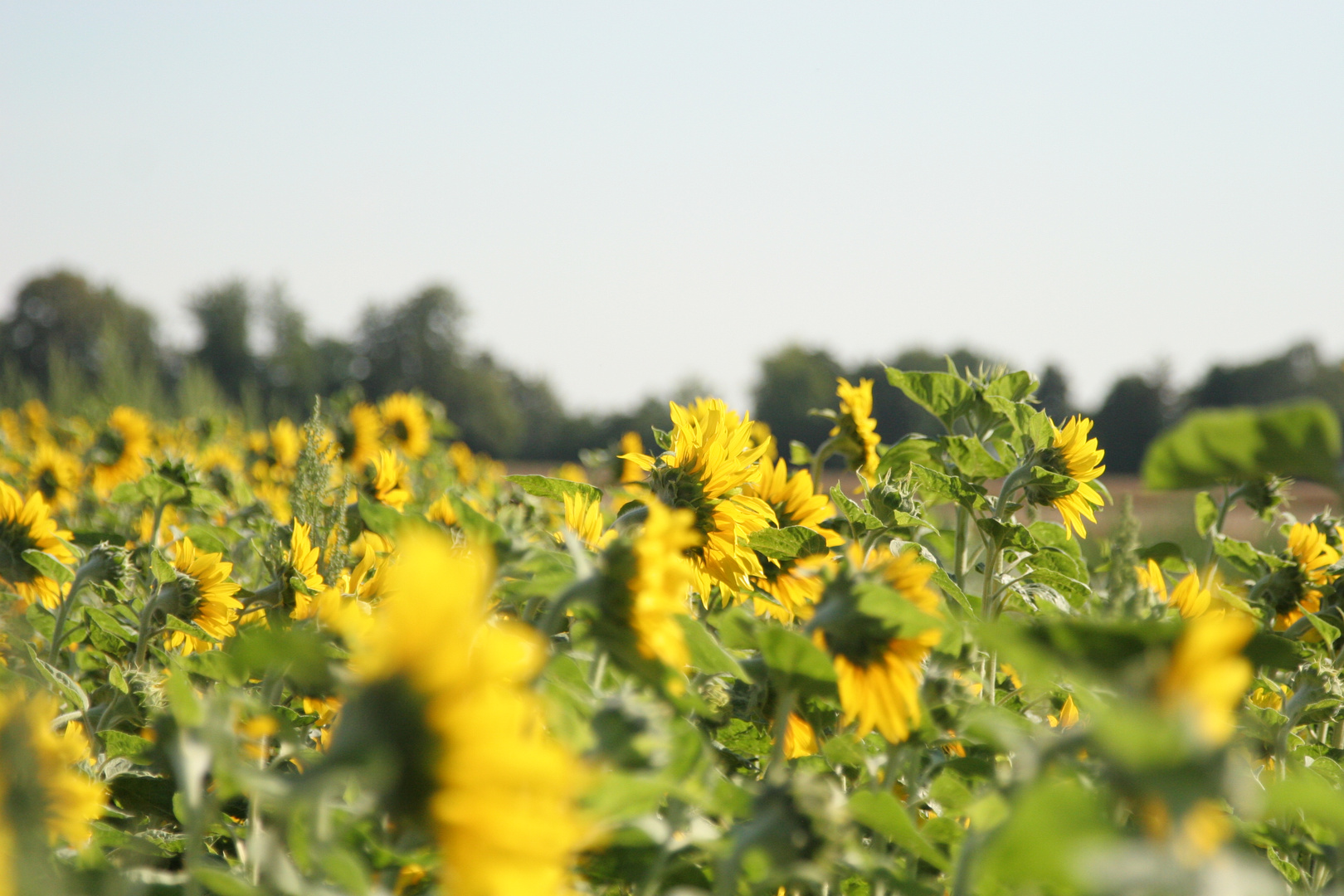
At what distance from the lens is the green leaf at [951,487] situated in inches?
65.4

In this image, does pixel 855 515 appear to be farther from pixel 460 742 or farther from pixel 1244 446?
pixel 460 742

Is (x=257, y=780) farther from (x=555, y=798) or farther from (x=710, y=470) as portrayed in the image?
(x=710, y=470)

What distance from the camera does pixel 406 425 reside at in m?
5.43

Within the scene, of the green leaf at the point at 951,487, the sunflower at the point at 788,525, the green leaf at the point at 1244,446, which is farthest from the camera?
the green leaf at the point at 951,487

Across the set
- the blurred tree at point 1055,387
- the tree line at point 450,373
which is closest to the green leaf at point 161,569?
the tree line at point 450,373

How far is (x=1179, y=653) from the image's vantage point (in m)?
0.59

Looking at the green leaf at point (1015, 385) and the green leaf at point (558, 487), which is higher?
the green leaf at point (1015, 385)

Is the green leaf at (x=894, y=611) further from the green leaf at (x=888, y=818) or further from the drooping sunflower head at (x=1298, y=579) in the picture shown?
the drooping sunflower head at (x=1298, y=579)

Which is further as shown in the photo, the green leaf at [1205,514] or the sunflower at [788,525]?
the green leaf at [1205,514]

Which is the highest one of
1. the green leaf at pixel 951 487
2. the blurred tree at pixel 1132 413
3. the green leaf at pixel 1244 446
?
the green leaf at pixel 1244 446

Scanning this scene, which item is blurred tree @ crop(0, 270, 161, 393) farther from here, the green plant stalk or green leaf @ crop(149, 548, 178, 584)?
green leaf @ crop(149, 548, 178, 584)

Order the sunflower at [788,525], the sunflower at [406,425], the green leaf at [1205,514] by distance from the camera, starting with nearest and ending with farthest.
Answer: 1. the sunflower at [788,525]
2. the green leaf at [1205,514]
3. the sunflower at [406,425]

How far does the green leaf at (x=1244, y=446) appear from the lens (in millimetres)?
648

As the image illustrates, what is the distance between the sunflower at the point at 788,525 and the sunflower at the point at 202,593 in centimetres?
100
